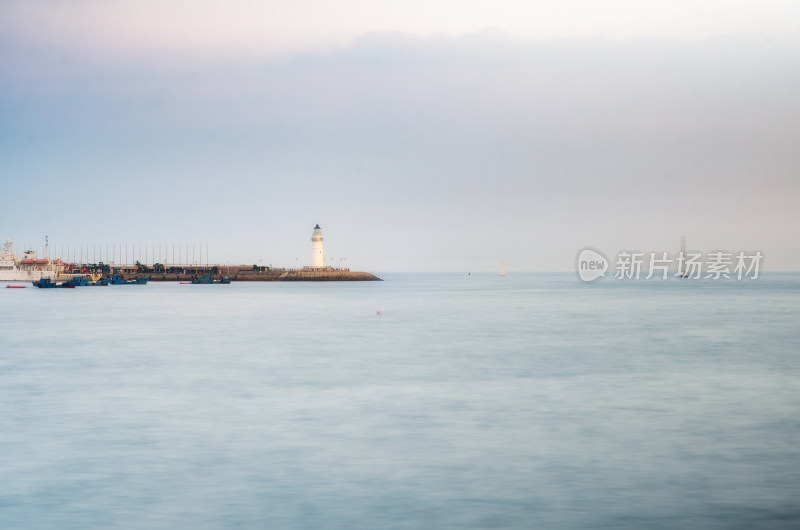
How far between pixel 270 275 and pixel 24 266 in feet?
162

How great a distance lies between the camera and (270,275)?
16188 centimetres

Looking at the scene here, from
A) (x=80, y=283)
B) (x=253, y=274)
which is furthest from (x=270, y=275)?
(x=80, y=283)

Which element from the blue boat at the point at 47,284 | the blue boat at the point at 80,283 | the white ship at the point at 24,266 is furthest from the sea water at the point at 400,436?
the white ship at the point at 24,266

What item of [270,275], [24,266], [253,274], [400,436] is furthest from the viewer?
[253,274]

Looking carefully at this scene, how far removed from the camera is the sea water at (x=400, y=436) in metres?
9.74

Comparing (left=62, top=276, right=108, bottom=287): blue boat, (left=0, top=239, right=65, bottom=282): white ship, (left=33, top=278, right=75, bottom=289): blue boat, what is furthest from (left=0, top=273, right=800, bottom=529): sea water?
(left=0, top=239, right=65, bottom=282): white ship

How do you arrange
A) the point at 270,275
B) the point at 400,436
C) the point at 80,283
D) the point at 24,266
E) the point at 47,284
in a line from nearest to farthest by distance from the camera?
1. the point at 400,436
2. the point at 47,284
3. the point at 80,283
4. the point at 24,266
5. the point at 270,275

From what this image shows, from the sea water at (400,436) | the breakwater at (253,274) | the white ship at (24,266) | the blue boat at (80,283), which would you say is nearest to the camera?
the sea water at (400,436)

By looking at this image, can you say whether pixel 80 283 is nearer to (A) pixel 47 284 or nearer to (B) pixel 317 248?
(A) pixel 47 284

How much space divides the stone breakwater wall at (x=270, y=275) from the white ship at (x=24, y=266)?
15.0 metres

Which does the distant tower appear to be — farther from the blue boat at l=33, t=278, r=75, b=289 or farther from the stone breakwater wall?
the blue boat at l=33, t=278, r=75, b=289

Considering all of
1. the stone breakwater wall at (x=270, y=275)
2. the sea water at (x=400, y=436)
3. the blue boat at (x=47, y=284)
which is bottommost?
the sea water at (x=400, y=436)

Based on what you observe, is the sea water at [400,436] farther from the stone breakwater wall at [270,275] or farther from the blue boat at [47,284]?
the stone breakwater wall at [270,275]

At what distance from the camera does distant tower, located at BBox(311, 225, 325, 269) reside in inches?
5251
